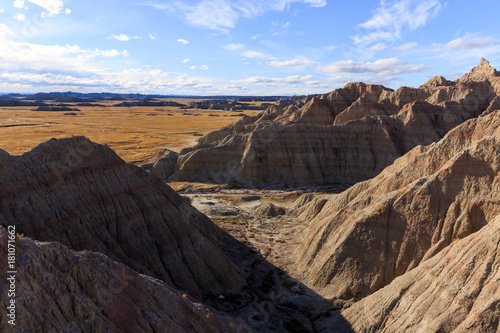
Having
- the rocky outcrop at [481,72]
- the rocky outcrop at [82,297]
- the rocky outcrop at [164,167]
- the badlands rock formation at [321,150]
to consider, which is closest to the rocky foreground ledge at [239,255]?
the rocky outcrop at [82,297]

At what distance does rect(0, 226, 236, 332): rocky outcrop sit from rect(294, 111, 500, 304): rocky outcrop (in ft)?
39.5

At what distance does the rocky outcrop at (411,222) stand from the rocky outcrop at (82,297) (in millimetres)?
12039

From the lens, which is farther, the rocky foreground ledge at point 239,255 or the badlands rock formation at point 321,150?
the badlands rock formation at point 321,150

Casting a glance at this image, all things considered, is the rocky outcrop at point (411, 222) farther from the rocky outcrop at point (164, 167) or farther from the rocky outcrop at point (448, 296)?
the rocky outcrop at point (164, 167)

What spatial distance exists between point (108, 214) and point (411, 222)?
21047 millimetres

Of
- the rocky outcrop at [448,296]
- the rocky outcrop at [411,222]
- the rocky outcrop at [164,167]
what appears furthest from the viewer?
the rocky outcrop at [164,167]

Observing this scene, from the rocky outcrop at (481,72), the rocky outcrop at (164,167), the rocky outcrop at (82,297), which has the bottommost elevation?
the rocky outcrop at (164,167)

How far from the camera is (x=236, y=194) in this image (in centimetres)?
5150

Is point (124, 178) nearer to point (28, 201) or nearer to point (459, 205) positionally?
point (28, 201)

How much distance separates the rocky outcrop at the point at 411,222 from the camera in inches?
812

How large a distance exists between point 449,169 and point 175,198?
21.0 metres

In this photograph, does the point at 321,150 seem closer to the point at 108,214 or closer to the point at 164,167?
the point at 164,167

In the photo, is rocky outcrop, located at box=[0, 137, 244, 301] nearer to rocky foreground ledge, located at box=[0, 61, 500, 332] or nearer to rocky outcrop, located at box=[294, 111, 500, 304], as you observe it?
rocky foreground ledge, located at box=[0, 61, 500, 332]

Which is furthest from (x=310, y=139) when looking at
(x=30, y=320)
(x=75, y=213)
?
(x=30, y=320)
